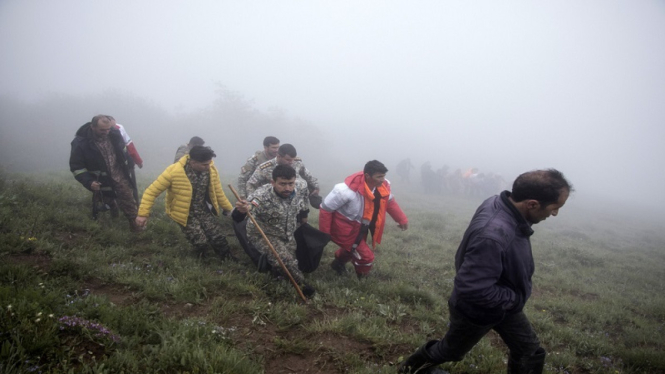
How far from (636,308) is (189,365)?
28.0 ft

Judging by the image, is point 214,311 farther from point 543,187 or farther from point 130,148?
point 130,148

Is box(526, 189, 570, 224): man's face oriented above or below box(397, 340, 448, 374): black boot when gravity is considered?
above

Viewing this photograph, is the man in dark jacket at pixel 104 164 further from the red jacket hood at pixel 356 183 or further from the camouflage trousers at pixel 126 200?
the red jacket hood at pixel 356 183

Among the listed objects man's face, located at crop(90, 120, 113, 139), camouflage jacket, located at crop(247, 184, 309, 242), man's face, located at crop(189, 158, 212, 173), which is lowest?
camouflage jacket, located at crop(247, 184, 309, 242)

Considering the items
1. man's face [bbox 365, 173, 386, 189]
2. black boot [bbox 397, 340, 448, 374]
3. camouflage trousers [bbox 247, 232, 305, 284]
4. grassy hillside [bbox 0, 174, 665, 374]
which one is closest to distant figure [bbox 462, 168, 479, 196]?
grassy hillside [bbox 0, 174, 665, 374]

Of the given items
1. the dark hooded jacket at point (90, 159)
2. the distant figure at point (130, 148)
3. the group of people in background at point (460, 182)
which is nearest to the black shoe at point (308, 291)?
the dark hooded jacket at point (90, 159)

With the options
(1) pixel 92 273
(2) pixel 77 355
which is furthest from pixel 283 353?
(1) pixel 92 273

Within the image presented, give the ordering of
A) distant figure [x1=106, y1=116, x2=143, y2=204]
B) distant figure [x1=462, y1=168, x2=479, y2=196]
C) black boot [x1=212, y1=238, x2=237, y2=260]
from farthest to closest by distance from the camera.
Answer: distant figure [x1=462, y1=168, x2=479, y2=196] < distant figure [x1=106, y1=116, x2=143, y2=204] < black boot [x1=212, y1=238, x2=237, y2=260]

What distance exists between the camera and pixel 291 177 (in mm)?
4590

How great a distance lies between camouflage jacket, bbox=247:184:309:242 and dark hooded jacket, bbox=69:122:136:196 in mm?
3313

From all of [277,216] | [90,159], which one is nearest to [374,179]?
[277,216]

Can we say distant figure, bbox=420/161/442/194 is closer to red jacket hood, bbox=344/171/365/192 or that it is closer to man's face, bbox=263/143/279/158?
man's face, bbox=263/143/279/158

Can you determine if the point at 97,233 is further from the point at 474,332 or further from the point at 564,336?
the point at 564,336

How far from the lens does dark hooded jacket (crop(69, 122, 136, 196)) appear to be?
5.61m
